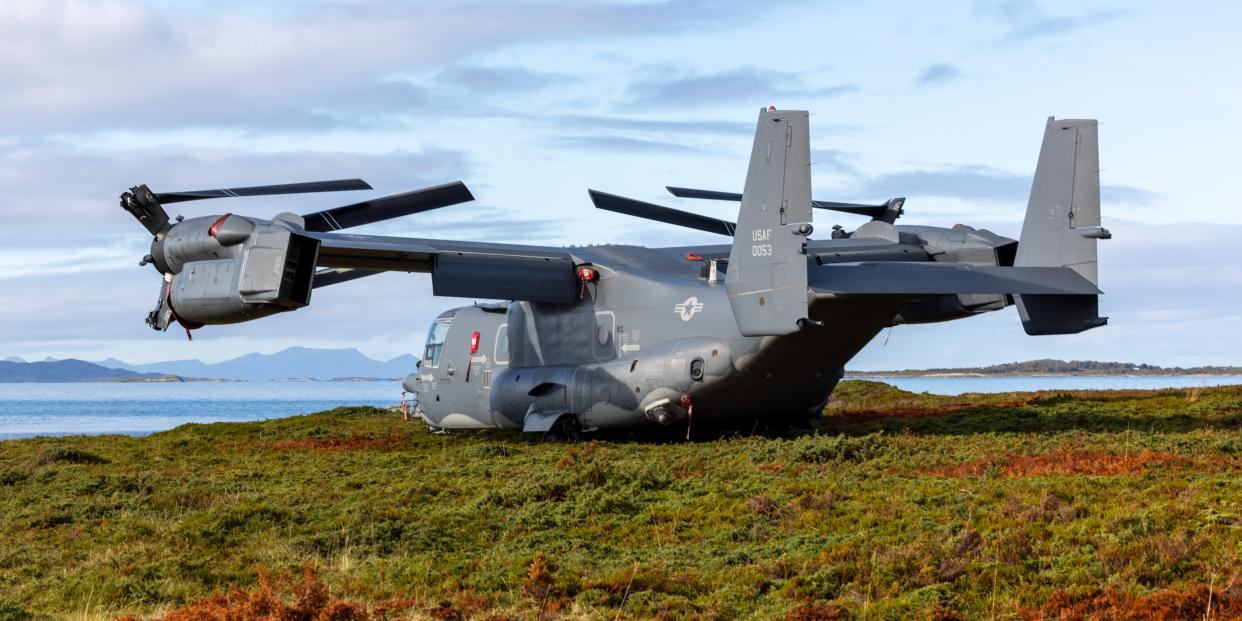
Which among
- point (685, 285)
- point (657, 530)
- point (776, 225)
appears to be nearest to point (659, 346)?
point (685, 285)

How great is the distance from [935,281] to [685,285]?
4.76 meters

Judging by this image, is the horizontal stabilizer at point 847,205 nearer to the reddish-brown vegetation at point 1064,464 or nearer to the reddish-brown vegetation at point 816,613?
the reddish-brown vegetation at point 1064,464

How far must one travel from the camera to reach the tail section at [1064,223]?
1908cm

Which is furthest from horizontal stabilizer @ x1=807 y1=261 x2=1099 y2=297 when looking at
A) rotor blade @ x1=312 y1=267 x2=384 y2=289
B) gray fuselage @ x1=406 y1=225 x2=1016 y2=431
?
rotor blade @ x1=312 y1=267 x2=384 y2=289

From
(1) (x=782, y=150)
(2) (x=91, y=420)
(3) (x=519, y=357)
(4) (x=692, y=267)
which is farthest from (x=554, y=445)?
(2) (x=91, y=420)

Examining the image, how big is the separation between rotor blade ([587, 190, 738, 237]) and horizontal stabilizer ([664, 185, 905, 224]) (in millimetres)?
683

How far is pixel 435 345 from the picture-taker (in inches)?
1041

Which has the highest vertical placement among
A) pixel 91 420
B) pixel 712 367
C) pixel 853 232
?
pixel 853 232

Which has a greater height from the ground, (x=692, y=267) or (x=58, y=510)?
(x=692, y=267)

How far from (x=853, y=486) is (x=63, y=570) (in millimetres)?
9329

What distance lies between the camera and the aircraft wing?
21172 millimetres

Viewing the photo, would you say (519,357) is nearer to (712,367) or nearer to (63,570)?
(712,367)

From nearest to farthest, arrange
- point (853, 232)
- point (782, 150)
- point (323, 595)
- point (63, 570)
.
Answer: point (323, 595) → point (63, 570) → point (782, 150) → point (853, 232)

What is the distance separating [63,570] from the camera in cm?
1134
